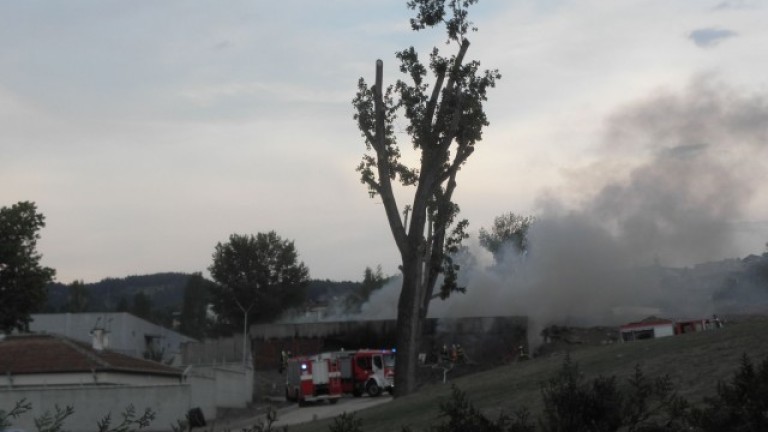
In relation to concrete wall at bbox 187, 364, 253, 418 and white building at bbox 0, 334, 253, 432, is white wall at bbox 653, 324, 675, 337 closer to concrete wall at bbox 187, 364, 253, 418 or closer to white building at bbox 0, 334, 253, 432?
white building at bbox 0, 334, 253, 432

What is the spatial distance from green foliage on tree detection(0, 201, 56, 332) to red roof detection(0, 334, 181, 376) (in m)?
1.35

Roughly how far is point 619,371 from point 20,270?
43720 millimetres

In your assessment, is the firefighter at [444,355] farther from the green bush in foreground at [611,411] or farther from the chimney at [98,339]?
the green bush in foreground at [611,411]

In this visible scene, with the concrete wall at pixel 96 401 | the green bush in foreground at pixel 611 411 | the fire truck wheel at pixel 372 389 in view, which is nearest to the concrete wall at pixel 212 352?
the fire truck wheel at pixel 372 389

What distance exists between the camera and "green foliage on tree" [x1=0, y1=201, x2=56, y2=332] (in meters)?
55.2

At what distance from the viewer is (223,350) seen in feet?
284

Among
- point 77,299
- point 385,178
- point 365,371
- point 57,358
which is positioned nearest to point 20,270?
point 57,358

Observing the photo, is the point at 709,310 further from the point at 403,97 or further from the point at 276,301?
the point at 276,301

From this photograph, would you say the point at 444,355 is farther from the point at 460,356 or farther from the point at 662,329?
the point at 662,329

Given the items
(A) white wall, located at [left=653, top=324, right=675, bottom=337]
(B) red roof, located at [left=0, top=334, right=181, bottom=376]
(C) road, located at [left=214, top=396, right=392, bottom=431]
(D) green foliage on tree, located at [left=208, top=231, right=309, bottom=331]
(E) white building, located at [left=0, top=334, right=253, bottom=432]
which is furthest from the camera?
(D) green foliage on tree, located at [left=208, top=231, right=309, bottom=331]

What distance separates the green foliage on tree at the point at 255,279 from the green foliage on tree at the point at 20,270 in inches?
1890

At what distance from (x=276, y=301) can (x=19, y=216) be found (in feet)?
167

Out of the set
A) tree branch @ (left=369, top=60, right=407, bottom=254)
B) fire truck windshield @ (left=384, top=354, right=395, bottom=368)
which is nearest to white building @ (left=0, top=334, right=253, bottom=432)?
fire truck windshield @ (left=384, top=354, right=395, bottom=368)

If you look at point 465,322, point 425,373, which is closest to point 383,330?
point 465,322
